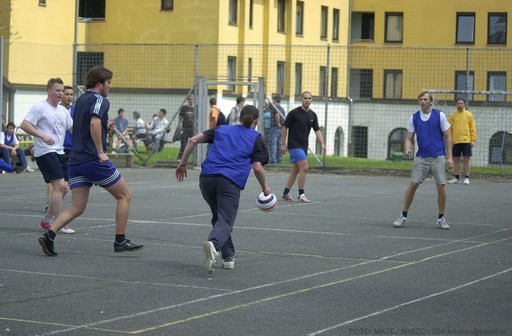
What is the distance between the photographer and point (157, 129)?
102ft

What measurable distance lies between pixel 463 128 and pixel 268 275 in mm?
16081

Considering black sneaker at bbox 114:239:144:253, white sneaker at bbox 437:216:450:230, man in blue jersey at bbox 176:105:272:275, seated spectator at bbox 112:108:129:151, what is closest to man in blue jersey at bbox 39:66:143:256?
black sneaker at bbox 114:239:144:253

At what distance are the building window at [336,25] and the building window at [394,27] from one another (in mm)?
4149

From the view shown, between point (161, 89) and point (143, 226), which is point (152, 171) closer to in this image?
point (161, 89)

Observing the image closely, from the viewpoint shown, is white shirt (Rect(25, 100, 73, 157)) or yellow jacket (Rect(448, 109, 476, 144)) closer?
white shirt (Rect(25, 100, 73, 157))

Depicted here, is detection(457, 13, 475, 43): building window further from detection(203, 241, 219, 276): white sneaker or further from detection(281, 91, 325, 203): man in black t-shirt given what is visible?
detection(203, 241, 219, 276): white sneaker

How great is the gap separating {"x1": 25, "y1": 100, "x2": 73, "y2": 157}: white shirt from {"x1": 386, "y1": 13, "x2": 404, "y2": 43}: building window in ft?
158

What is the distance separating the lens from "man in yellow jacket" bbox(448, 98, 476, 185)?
25.7m

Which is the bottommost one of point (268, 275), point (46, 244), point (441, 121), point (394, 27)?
point (268, 275)

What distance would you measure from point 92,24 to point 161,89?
15160mm

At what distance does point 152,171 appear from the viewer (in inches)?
1110

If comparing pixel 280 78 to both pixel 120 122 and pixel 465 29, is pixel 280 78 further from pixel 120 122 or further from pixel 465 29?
pixel 465 29

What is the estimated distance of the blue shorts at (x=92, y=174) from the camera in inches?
458

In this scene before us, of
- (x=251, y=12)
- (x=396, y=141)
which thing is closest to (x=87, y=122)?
(x=396, y=141)
